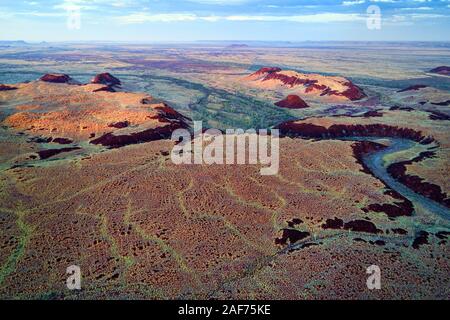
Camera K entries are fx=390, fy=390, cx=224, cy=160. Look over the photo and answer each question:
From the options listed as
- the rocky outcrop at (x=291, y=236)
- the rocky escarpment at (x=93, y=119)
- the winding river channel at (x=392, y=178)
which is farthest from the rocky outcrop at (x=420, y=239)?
the rocky escarpment at (x=93, y=119)

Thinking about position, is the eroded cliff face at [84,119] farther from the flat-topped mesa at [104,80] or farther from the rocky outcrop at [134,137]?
the flat-topped mesa at [104,80]

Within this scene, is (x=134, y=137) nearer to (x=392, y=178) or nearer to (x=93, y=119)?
(x=93, y=119)

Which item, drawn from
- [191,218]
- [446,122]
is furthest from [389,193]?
[446,122]

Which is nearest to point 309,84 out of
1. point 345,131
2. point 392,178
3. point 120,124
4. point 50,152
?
point 345,131

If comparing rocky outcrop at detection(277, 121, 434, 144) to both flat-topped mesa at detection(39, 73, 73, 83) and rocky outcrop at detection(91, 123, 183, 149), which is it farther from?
flat-topped mesa at detection(39, 73, 73, 83)

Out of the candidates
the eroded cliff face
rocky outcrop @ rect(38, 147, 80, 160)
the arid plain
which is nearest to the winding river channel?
the arid plain

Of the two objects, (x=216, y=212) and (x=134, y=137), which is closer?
(x=216, y=212)

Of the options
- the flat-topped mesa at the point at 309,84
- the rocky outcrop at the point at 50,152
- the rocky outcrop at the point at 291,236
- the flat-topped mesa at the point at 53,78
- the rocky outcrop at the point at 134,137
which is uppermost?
the flat-topped mesa at the point at 53,78
